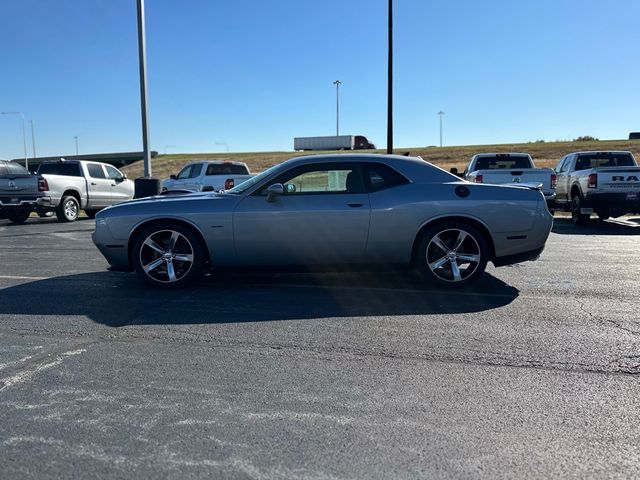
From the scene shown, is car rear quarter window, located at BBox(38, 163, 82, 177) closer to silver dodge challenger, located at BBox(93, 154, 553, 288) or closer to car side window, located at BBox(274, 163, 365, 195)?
silver dodge challenger, located at BBox(93, 154, 553, 288)

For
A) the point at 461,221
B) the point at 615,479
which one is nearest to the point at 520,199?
the point at 461,221

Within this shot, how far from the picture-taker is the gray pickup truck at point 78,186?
15.7 m

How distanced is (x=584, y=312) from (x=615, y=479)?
3042 millimetres

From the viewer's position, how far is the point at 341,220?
6137 millimetres

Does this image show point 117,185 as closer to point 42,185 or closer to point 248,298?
point 42,185

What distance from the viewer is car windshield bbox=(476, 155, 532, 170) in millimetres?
14320

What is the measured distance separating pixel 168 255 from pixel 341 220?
2013 mm

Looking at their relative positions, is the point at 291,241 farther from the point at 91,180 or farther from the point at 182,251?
the point at 91,180

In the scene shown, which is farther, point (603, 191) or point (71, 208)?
point (71, 208)

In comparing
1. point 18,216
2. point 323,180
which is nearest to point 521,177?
point 323,180

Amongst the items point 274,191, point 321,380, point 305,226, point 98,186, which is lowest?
point 321,380

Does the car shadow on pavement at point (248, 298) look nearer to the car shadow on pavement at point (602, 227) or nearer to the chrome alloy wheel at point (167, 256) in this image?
the chrome alloy wheel at point (167, 256)

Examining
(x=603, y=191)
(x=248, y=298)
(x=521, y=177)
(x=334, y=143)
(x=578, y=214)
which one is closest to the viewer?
(x=248, y=298)

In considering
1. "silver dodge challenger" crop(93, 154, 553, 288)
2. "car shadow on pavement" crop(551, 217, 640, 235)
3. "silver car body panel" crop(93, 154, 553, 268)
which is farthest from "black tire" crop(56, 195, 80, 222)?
"car shadow on pavement" crop(551, 217, 640, 235)
